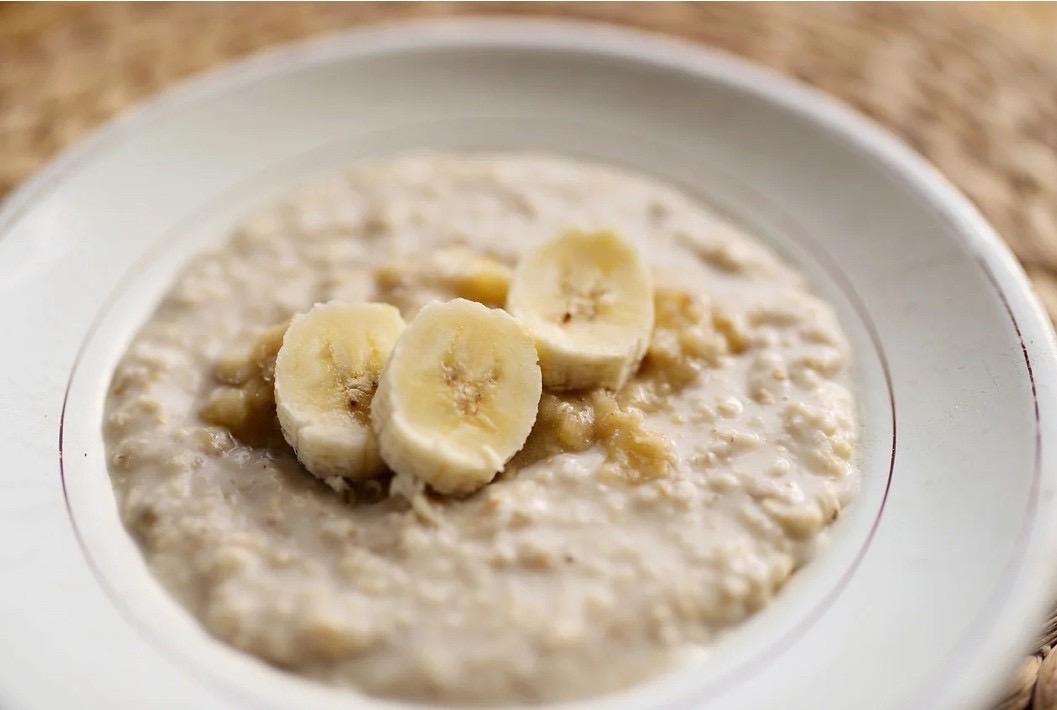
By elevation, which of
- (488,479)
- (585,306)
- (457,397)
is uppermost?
(585,306)

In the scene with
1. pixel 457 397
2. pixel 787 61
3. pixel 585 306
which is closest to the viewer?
pixel 457 397

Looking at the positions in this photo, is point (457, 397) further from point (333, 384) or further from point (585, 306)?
point (585, 306)

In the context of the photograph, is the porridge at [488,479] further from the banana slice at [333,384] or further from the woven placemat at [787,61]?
the woven placemat at [787,61]

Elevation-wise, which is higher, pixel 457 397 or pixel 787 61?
pixel 787 61

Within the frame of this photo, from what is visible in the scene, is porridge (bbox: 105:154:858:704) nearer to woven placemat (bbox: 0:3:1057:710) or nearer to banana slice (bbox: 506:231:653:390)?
banana slice (bbox: 506:231:653:390)

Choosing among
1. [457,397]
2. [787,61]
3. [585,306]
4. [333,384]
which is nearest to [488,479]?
[457,397]

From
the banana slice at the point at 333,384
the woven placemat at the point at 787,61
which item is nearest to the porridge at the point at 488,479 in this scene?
the banana slice at the point at 333,384
